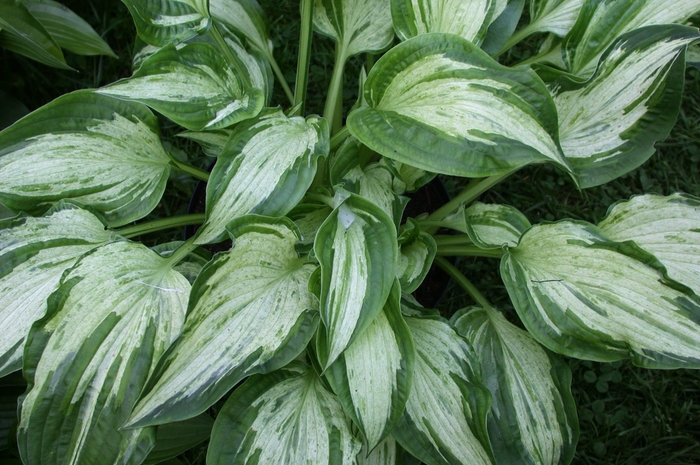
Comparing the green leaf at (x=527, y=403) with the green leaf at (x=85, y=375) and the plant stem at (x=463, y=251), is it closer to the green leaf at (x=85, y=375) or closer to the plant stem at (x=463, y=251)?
the plant stem at (x=463, y=251)

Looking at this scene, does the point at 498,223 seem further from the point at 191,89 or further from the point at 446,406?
the point at 191,89

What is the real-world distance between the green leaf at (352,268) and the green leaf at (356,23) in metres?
0.45

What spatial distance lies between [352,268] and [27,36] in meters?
0.98

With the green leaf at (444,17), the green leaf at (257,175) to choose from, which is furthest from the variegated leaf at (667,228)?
the green leaf at (257,175)

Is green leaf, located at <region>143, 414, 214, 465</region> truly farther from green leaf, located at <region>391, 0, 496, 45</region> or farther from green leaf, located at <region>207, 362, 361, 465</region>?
green leaf, located at <region>391, 0, 496, 45</region>

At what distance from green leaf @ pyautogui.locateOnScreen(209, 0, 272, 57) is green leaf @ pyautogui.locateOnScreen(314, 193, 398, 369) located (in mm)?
576

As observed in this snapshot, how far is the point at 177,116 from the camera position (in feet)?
2.81

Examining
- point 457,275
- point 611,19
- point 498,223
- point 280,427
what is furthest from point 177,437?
point 611,19

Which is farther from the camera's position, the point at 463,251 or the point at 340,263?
the point at 463,251

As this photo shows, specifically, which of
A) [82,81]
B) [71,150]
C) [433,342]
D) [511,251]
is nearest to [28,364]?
[71,150]

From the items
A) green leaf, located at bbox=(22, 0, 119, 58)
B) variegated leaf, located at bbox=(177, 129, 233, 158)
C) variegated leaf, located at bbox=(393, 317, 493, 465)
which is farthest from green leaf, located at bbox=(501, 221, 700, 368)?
green leaf, located at bbox=(22, 0, 119, 58)

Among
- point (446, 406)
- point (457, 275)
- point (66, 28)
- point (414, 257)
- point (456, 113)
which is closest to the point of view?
point (456, 113)

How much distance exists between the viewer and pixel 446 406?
898 mm

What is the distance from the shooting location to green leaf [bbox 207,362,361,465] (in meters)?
0.88
